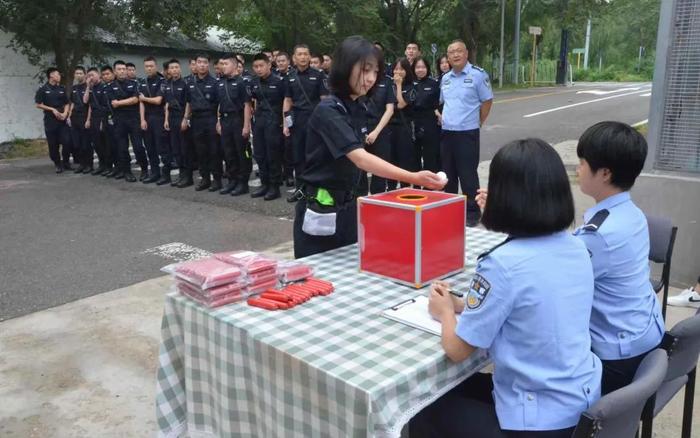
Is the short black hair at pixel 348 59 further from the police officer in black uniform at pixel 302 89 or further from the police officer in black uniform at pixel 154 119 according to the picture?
the police officer in black uniform at pixel 154 119

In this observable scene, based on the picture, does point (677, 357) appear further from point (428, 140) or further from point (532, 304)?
point (428, 140)

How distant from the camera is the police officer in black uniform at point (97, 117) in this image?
32.4 ft

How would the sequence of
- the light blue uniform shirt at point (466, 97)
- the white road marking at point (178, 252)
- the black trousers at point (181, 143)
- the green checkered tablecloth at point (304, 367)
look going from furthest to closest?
1. the black trousers at point (181, 143)
2. the light blue uniform shirt at point (466, 97)
3. the white road marking at point (178, 252)
4. the green checkered tablecloth at point (304, 367)

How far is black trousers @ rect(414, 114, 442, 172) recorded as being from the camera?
6.92 m

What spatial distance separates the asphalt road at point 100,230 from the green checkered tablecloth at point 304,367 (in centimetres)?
275

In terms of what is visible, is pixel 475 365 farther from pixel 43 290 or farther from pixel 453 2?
pixel 453 2

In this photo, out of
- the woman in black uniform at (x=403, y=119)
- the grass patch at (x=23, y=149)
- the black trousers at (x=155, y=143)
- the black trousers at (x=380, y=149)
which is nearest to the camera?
the black trousers at (x=380, y=149)

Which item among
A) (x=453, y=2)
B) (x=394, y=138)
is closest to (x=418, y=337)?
(x=394, y=138)

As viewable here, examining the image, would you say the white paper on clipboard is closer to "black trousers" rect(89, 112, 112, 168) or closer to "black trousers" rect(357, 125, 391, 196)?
"black trousers" rect(357, 125, 391, 196)

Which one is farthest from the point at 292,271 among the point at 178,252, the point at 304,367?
the point at 178,252

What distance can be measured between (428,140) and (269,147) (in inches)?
83.3

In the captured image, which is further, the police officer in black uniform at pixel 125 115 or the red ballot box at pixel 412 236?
the police officer in black uniform at pixel 125 115

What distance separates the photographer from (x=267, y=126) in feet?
25.0

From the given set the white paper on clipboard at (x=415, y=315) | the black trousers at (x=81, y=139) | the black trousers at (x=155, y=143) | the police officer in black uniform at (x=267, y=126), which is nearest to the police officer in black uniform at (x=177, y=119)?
the black trousers at (x=155, y=143)
